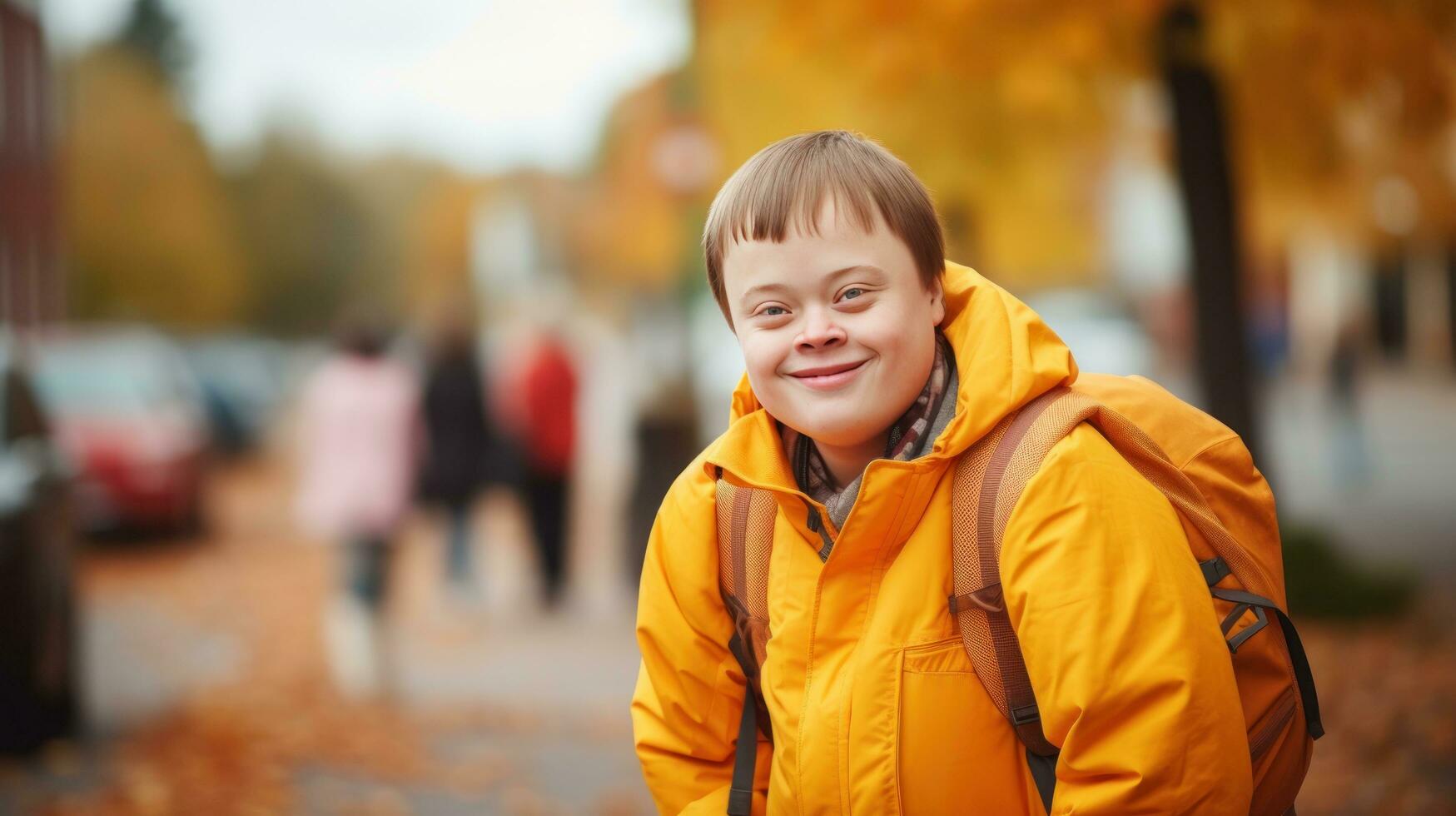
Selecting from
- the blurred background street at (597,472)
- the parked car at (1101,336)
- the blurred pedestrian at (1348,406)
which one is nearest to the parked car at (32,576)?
the blurred background street at (597,472)

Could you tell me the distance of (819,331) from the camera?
2184 mm

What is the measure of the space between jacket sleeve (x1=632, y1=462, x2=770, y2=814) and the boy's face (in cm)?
27

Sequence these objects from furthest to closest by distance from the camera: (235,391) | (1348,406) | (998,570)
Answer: (235,391) < (1348,406) < (998,570)

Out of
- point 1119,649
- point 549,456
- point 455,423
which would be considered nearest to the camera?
point 1119,649

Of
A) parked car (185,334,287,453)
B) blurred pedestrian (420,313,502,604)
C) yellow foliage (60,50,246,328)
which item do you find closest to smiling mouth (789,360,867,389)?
blurred pedestrian (420,313,502,604)

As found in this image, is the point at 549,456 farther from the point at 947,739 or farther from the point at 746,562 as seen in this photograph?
the point at 947,739

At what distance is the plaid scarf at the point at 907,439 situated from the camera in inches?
87.7

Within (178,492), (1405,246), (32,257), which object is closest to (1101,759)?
(178,492)

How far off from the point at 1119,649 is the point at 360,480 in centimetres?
655

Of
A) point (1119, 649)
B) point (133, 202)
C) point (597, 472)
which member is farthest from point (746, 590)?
point (133, 202)

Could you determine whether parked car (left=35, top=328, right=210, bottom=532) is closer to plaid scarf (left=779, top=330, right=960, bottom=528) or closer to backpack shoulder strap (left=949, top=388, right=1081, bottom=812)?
plaid scarf (left=779, top=330, right=960, bottom=528)

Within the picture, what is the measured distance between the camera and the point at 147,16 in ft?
196

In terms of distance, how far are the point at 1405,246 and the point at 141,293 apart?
3172 centimetres

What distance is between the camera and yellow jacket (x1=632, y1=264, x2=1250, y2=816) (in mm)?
1916
